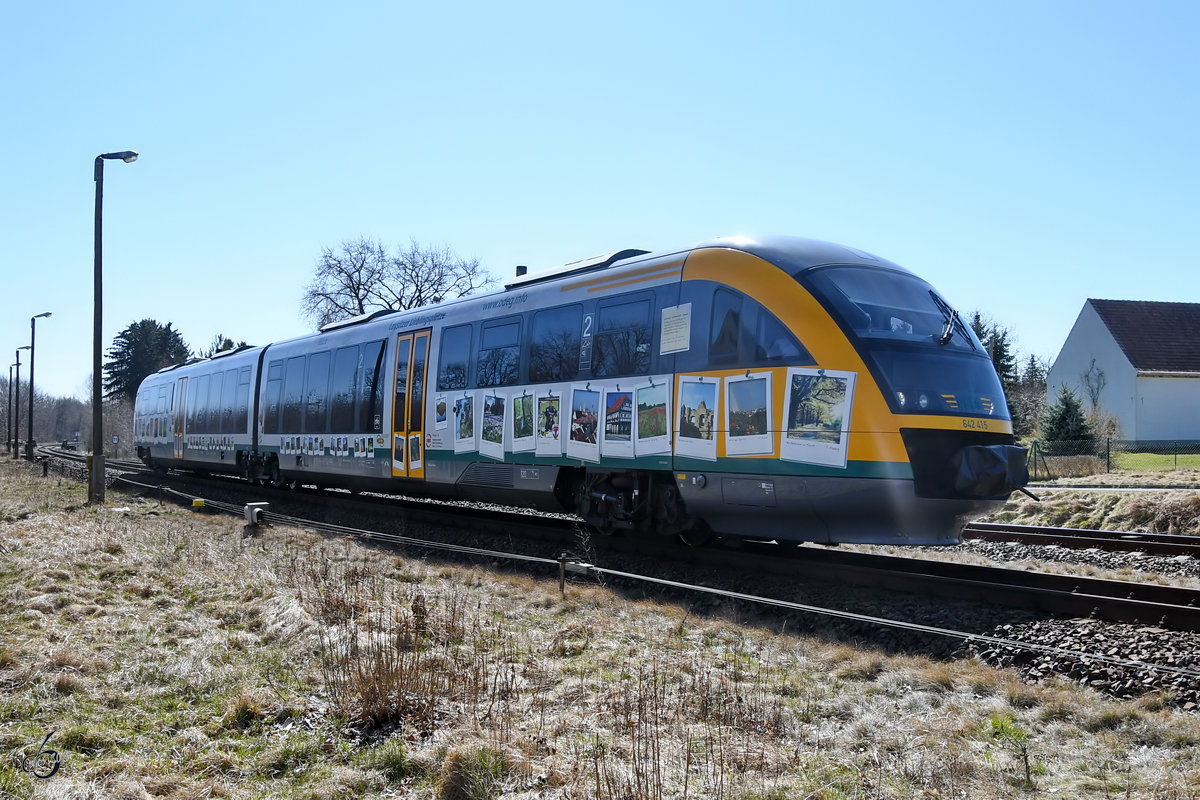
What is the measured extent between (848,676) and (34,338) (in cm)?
5034

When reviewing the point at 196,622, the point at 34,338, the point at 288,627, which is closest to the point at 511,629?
the point at 288,627

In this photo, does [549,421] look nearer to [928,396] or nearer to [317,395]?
[928,396]

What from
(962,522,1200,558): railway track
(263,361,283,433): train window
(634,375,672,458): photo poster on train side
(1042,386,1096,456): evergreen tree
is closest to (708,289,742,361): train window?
(634,375,672,458): photo poster on train side

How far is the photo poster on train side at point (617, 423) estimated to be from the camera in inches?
421

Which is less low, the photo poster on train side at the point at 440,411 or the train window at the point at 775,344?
the train window at the point at 775,344

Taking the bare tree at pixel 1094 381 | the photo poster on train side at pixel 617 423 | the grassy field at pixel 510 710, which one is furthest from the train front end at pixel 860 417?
the bare tree at pixel 1094 381

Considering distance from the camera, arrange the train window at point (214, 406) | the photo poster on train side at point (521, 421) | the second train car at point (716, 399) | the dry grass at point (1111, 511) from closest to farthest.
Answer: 1. the second train car at point (716, 399)
2. the photo poster on train side at point (521, 421)
3. the dry grass at point (1111, 511)
4. the train window at point (214, 406)

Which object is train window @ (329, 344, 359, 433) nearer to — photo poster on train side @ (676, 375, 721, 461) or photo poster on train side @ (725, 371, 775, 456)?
photo poster on train side @ (676, 375, 721, 461)

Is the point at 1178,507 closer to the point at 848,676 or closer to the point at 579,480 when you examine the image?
the point at 579,480

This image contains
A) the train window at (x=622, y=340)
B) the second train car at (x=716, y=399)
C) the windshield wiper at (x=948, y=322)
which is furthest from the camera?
the train window at (x=622, y=340)

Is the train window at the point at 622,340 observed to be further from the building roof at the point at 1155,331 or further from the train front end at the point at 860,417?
the building roof at the point at 1155,331

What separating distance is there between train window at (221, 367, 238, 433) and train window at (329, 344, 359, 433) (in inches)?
264

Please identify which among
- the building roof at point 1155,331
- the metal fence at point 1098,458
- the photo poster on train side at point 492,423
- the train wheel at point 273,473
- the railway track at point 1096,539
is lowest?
the railway track at point 1096,539

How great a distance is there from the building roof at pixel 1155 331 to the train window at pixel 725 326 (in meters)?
39.5
